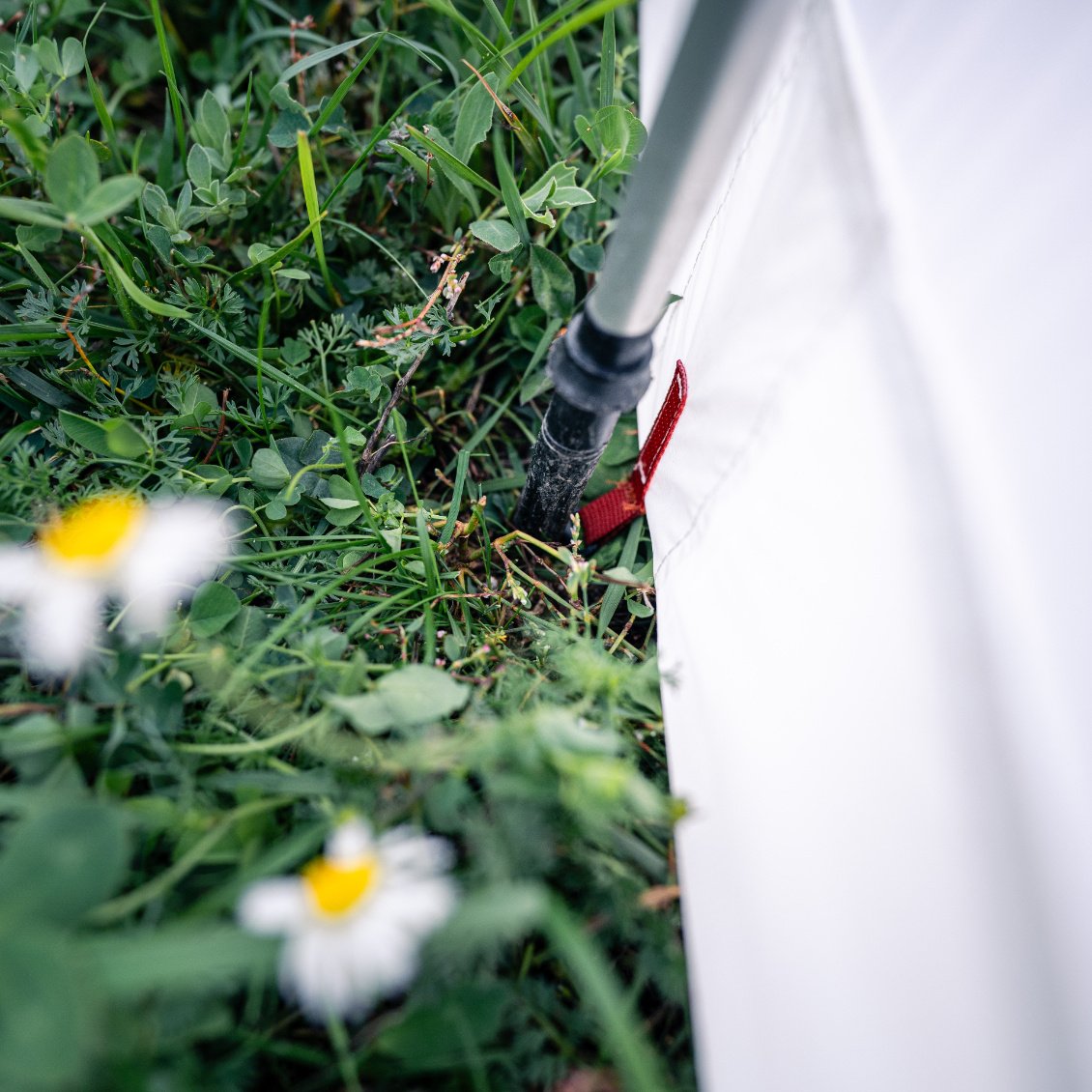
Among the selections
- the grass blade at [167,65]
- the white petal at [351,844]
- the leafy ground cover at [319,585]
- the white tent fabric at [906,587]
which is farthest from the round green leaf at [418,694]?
the grass blade at [167,65]

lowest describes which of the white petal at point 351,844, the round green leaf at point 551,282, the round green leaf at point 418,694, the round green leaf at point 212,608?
the round green leaf at point 212,608

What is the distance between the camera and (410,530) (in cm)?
86

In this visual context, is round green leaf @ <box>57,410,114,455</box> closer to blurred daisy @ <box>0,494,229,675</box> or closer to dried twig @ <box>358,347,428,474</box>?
blurred daisy @ <box>0,494,229,675</box>

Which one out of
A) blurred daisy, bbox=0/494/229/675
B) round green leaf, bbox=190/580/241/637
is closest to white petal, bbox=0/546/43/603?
blurred daisy, bbox=0/494/229/675

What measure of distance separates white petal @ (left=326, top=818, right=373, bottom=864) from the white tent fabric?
27 cm

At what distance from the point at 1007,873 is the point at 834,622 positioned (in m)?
0.18

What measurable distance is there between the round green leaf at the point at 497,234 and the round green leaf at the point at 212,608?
49cm

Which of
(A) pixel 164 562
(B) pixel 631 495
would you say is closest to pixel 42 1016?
(A) pixel 164 562

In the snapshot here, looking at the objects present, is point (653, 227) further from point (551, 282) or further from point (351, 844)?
point (351, 844)

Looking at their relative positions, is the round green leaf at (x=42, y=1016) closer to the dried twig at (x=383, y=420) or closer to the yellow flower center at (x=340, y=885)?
the yellow flower center at (x=340, y=885)

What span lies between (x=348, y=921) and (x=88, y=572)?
13.6 inches

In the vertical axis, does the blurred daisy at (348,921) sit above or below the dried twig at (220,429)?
above

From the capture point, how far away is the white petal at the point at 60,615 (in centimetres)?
54

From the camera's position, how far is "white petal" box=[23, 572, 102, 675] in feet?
1.78
